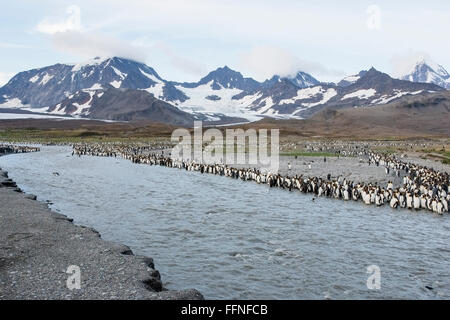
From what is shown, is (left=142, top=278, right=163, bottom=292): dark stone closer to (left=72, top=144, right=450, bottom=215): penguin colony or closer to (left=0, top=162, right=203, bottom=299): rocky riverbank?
(left=0, top=162, right=203, bottom=299): rocky riverbank

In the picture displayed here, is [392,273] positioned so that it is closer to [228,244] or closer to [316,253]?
[316,253]

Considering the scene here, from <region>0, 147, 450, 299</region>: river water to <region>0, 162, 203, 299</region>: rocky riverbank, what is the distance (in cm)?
150

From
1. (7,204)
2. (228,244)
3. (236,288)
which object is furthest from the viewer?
(7,204)

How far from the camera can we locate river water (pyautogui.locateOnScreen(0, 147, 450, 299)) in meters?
14.2

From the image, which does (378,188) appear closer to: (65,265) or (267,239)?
(267,239)

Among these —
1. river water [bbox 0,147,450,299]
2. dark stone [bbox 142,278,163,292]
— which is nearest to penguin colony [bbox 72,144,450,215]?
river water [bbox 0,147,450,299]

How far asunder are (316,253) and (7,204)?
15.9 m

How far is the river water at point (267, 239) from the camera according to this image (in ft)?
46.6

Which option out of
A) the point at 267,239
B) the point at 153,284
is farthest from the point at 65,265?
the point at 267,239

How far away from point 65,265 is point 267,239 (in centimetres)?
924

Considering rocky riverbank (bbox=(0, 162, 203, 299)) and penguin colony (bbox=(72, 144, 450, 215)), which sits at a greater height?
penguin colony (bbox=(72, 144, 450, 215))
